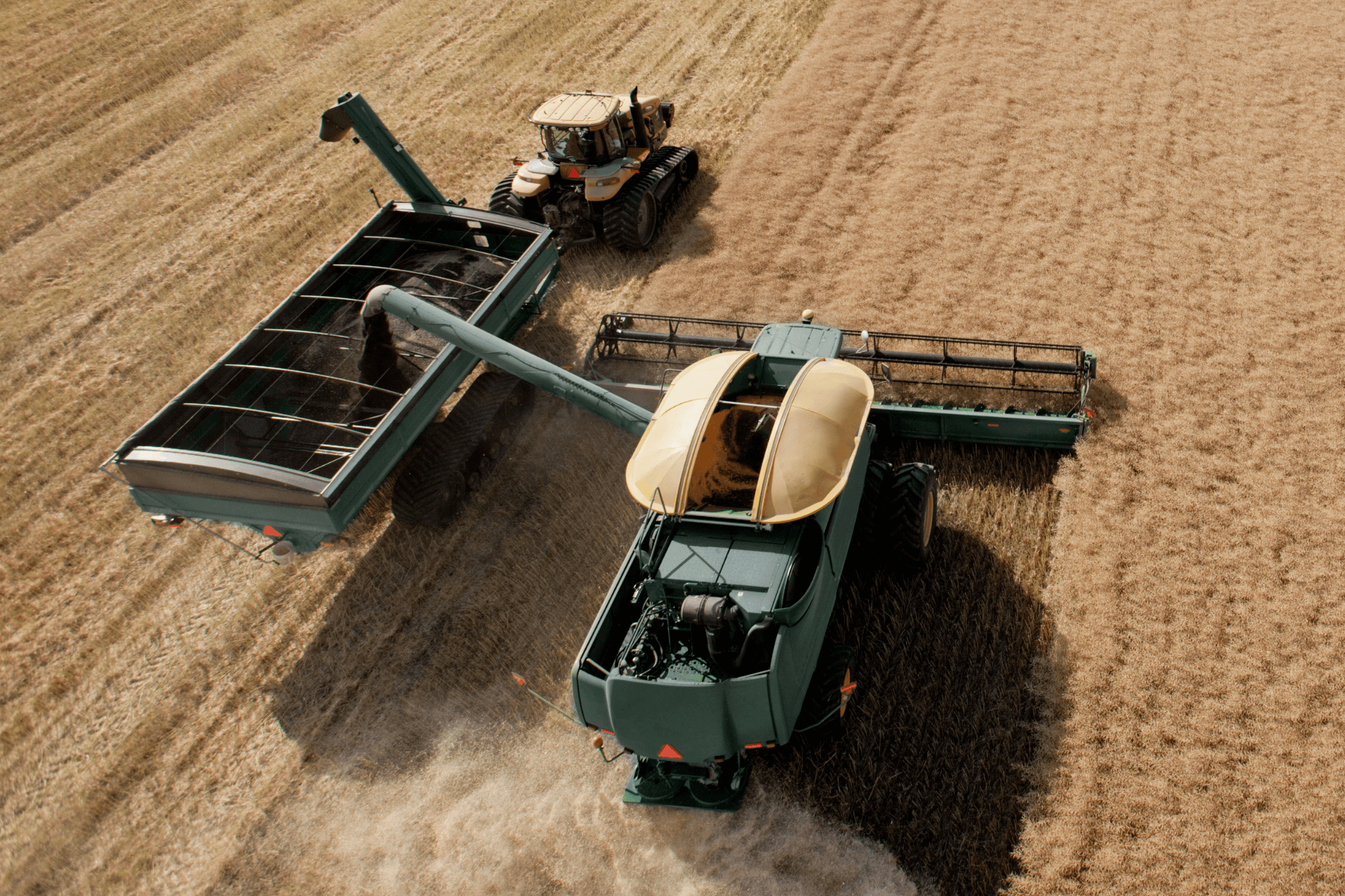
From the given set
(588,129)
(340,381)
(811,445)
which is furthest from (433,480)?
(588,129)

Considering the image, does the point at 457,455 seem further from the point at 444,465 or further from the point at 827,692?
the point at 827,692

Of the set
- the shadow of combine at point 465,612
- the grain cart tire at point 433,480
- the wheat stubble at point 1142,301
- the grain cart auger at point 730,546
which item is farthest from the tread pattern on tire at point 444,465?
the wheat stubble at point 1142,301

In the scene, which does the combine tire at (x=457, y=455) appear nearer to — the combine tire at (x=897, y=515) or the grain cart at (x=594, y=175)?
the grain cart at (x=594, y=175)

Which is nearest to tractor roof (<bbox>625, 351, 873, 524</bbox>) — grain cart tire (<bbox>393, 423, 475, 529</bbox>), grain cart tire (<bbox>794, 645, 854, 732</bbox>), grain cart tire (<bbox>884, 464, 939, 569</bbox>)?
grain cart tire (<bbox>884, 464, 939, 569</bbox>)

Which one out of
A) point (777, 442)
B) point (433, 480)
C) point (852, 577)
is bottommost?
point (852, 577)

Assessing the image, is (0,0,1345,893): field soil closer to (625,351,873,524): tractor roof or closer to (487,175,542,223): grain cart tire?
(487,175,542,223): grain cart tire

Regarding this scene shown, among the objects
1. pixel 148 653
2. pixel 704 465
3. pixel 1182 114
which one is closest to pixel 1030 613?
pixel 704 465
